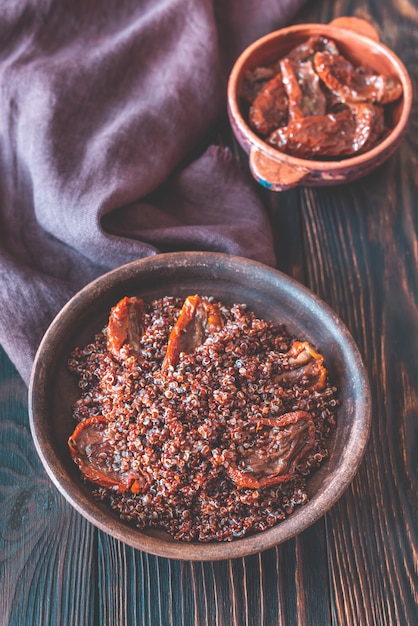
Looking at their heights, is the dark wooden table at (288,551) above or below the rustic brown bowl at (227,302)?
below

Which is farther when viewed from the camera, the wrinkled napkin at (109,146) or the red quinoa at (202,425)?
the wrinkled napkin at (109,146)

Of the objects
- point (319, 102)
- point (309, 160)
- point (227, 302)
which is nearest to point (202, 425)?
point (227, 302)

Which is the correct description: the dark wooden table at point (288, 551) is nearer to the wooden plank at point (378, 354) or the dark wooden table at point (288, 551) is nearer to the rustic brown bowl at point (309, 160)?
the wooden plank at point (378, 354)

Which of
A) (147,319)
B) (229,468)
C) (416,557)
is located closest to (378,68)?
(147,319)

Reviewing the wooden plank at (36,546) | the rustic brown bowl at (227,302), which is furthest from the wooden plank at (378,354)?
the wooden plank at (36,546)

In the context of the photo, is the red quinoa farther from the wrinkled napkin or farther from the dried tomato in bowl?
the dried tomato in bowl

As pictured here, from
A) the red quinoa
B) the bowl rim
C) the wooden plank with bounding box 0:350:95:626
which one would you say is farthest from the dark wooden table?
the bowl rim

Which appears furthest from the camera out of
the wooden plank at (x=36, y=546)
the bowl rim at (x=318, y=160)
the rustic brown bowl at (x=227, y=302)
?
the bowl rim at (x=318, y=160)

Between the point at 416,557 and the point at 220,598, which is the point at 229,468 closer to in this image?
the point at 220,598
